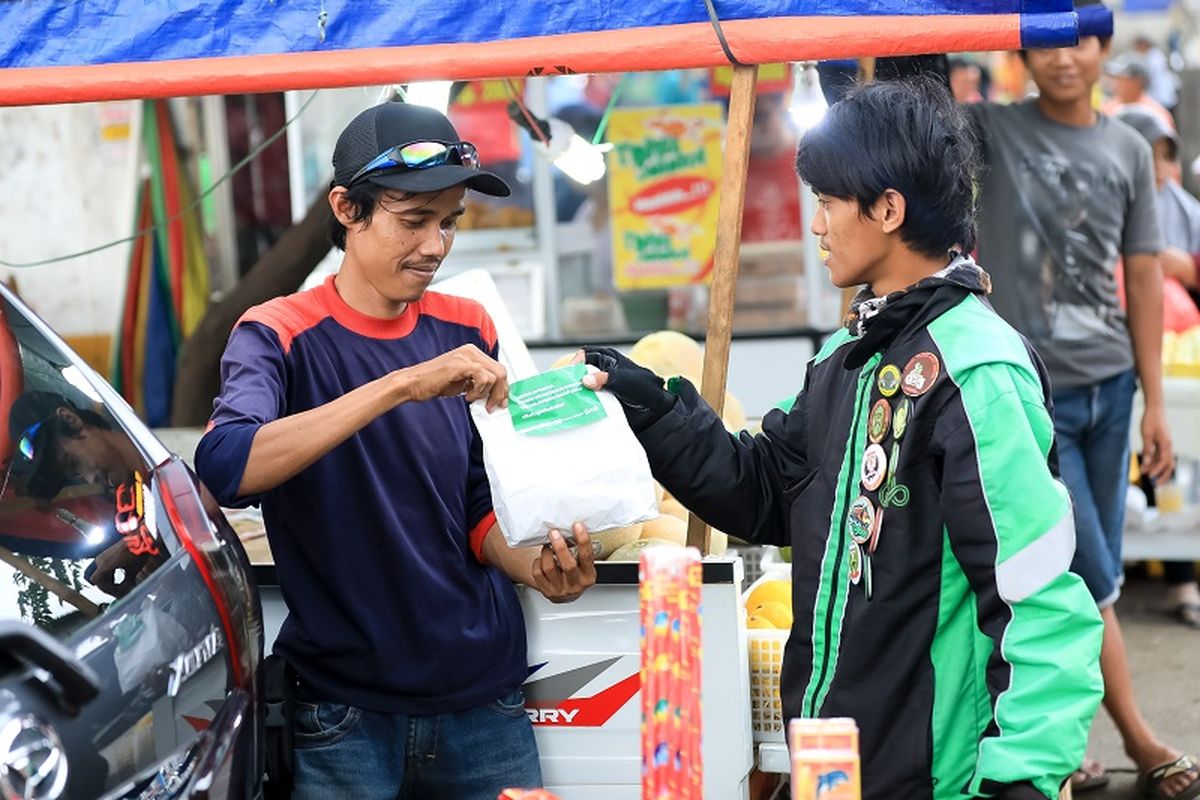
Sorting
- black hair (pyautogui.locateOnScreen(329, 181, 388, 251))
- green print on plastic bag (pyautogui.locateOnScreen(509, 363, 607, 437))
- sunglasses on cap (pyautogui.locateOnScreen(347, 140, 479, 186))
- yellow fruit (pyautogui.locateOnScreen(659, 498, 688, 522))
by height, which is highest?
sunglasses on cap (pyautogui.locateOnScreen(347, 140, 479, 186))

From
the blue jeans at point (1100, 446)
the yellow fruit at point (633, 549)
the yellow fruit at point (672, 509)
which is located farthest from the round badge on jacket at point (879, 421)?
the blue jeans at point (1100, 446)

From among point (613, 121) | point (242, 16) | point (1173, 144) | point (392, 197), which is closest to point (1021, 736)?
point (392, 197)

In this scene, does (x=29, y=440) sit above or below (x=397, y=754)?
above

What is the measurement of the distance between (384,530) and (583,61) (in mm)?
1184

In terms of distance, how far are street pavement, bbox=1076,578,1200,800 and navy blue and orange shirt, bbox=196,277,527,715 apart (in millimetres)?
3051

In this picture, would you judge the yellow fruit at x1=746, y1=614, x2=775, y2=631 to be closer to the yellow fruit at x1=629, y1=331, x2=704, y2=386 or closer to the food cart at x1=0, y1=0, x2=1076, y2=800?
the food cart at x1=0, y1=0, x2=1076, y2=800

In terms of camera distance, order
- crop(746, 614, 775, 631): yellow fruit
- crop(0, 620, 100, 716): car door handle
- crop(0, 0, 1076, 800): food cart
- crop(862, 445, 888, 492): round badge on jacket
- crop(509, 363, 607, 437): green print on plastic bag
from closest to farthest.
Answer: crop(0, 620, 100, 716): car door handle < crop(862, 445, 888, 492): round badge on jacket < crop(509, 363, 607, 437): green print on plastic bag < crop(0, 0, 1076, 800): food cart < crop(746, 614, 775, 631): yellow fruit

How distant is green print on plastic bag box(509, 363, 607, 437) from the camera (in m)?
2.78

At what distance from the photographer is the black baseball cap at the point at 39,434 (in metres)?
2.61

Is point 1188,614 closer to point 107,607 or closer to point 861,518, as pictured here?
point 861,518

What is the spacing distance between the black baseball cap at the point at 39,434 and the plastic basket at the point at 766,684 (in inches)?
60.2

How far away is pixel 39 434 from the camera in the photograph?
2.70m

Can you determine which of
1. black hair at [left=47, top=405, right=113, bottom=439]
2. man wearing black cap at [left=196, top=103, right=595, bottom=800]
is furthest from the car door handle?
man wearing black cap at [left=196, top=103, right=595, bottom=800]

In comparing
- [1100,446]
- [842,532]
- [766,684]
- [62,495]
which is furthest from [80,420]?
[1100,446]
